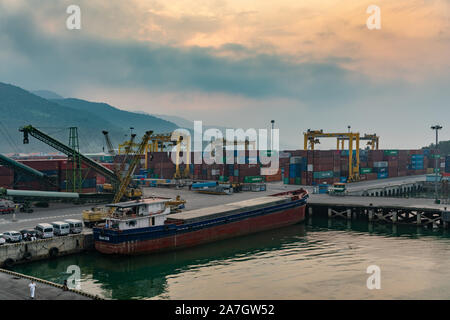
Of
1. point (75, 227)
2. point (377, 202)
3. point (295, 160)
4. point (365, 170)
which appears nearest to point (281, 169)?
point (295, 160)

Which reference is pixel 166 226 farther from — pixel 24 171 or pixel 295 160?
pixel 295 160

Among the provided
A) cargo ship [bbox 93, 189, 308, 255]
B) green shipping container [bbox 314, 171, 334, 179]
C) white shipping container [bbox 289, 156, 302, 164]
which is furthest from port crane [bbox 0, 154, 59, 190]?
green shipping container [bbox 314, 171, 334, 179]

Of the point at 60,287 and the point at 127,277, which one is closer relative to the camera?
the point at 60,287

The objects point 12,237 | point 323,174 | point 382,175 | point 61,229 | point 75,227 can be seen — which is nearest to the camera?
point 12,237

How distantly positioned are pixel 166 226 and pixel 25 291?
2287cm

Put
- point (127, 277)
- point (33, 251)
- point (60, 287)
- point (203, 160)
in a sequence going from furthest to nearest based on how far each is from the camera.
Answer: point (203, 160)
point (33, 251)
point (127, 277)
point (60, 287)

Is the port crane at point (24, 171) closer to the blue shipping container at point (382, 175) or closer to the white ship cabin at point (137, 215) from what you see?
the white ship cabin at point (137, 215)

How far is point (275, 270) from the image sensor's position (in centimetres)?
4194

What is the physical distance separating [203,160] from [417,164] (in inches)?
3685
